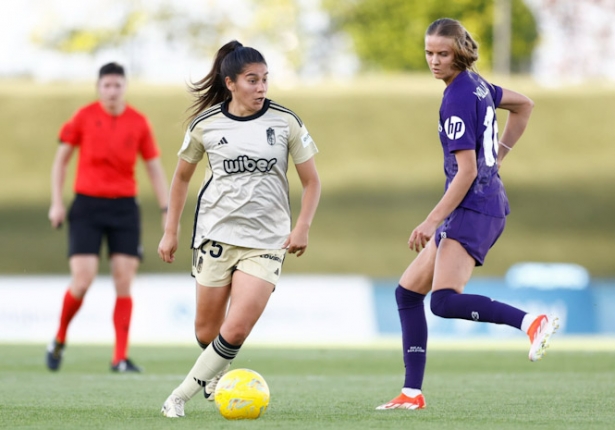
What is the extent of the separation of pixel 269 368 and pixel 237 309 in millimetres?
4439

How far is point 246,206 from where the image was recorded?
603cm

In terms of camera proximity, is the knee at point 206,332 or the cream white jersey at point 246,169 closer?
the cream white jersey at point 246,169

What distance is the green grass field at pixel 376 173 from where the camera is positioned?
81.6 ft

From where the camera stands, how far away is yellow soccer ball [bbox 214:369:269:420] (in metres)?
5.78

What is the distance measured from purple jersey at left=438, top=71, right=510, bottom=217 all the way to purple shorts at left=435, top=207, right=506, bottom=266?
0.04 metres

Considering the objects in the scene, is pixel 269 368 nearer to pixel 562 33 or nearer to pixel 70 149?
Result: pixel 70 149

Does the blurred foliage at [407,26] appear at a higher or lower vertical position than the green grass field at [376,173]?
higher

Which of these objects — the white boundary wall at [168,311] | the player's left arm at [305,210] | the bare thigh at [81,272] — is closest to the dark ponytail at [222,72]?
the player's left arm at [305,210]

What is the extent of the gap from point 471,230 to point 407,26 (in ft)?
134

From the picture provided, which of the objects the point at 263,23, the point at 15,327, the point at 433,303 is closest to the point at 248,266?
the point at 433,303

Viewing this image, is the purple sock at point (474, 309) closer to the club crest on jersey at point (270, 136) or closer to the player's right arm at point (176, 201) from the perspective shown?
the club crest on jersey at point (270, 136)

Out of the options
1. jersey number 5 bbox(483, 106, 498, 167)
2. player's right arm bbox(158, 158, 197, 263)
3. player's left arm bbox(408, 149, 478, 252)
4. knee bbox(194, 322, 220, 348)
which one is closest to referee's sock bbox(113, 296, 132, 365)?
knee bbox(194, 322, 220, 348)

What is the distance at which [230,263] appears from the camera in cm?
606

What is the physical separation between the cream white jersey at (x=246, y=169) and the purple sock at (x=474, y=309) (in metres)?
0.87
